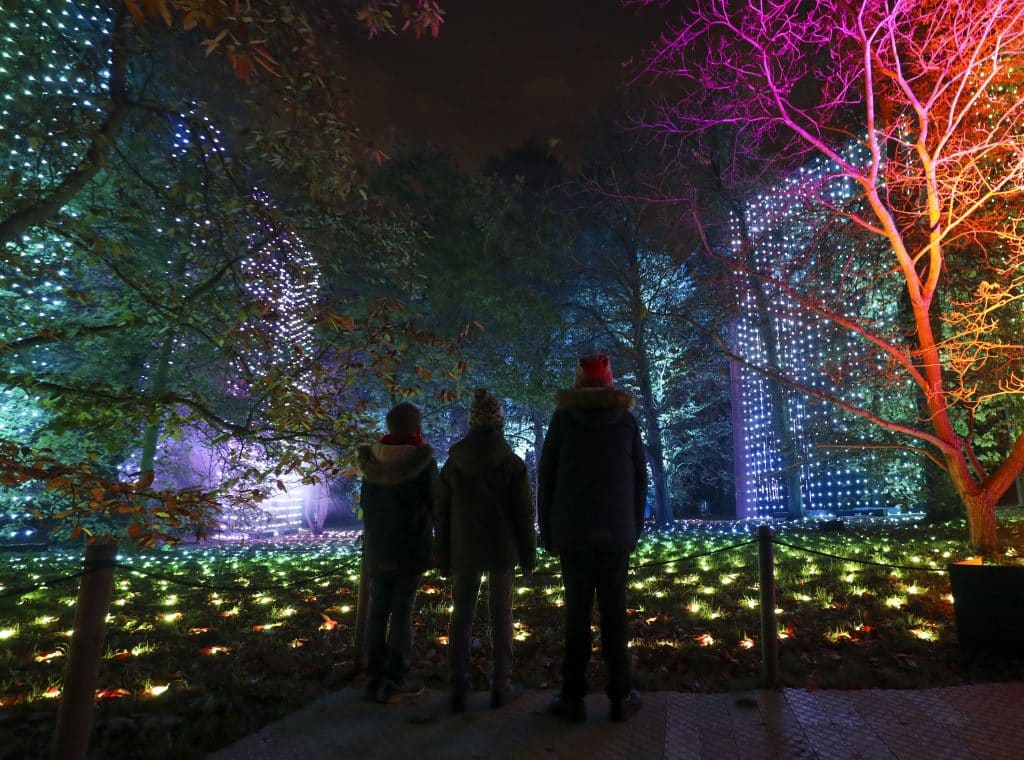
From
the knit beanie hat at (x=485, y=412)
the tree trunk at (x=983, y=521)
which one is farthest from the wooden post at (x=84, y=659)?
the tree trunk at (x=983, y=521)

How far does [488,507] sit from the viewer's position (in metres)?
3.71

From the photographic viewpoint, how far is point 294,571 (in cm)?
991

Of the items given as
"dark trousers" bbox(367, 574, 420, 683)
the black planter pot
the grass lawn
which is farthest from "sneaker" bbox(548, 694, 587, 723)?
the black planter pot

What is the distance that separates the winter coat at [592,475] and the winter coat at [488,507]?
148 mm

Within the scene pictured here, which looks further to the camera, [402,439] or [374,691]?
[402,439]

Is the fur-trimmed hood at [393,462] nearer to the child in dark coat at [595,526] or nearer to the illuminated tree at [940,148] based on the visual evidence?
the child in dark coat at [595,526]

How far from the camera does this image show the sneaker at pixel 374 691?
3842 mm

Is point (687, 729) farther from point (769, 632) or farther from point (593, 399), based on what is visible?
point (593, 399)

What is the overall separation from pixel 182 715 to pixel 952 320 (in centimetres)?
788

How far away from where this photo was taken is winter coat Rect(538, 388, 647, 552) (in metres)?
3.41

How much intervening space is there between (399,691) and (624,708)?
58.1 inches

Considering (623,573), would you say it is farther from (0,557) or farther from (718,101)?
(0,557)

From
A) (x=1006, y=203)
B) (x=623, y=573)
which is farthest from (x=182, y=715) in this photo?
(x=1006, y=203)

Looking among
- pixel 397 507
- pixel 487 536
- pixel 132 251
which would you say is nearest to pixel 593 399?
pixel 487 536
